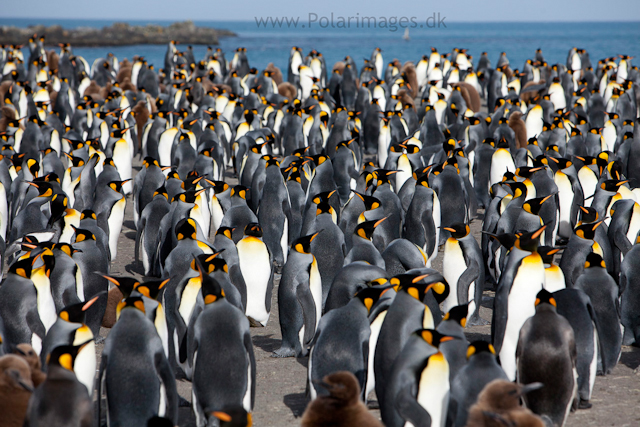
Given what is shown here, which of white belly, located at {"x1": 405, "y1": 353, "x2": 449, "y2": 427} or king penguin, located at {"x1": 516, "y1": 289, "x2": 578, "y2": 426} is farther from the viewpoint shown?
king penguin, located at {"x1": 516, "y1": 289, "x2": 578, "y2": 426}

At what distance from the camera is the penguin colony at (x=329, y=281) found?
10.4 ft

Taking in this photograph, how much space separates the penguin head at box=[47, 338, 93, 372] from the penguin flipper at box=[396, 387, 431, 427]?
5.13ft

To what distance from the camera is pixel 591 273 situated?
14.2 feet

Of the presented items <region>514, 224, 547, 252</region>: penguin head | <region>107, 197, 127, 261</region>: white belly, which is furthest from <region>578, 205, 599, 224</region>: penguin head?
<region>107, 197, 127, 261</region>: white belly

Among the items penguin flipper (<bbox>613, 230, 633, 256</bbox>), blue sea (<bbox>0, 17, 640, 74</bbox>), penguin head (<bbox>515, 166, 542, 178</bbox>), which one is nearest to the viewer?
penguin flipper (<bbox>613, 230, 633, 256</bbox>)

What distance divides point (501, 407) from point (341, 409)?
2.19 ft

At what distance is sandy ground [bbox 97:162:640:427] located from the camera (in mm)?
3705

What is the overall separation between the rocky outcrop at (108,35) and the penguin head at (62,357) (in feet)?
127

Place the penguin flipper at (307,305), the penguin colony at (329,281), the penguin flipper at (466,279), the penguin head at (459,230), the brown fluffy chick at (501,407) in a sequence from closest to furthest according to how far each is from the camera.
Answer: the brown fluffy chick at (501,407), the penguin colony at (329,281), the penguin flipper at (307,305), the penguin flipper at (466,279), the penguin head at (459,230)

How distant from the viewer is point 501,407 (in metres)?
2.68

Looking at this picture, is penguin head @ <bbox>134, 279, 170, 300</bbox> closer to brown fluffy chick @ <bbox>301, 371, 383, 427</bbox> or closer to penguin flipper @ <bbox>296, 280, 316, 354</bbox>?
penguin flipper @ <bbox>296, 280, 316, 354</bbox>

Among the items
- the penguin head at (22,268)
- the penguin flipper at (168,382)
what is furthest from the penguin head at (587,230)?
the penguin head at (22,268)

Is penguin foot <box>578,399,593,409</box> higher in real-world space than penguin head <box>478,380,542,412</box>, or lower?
lower

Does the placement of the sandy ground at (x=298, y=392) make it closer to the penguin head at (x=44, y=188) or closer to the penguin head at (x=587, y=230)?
the penguin head at (x=587, y=230)
